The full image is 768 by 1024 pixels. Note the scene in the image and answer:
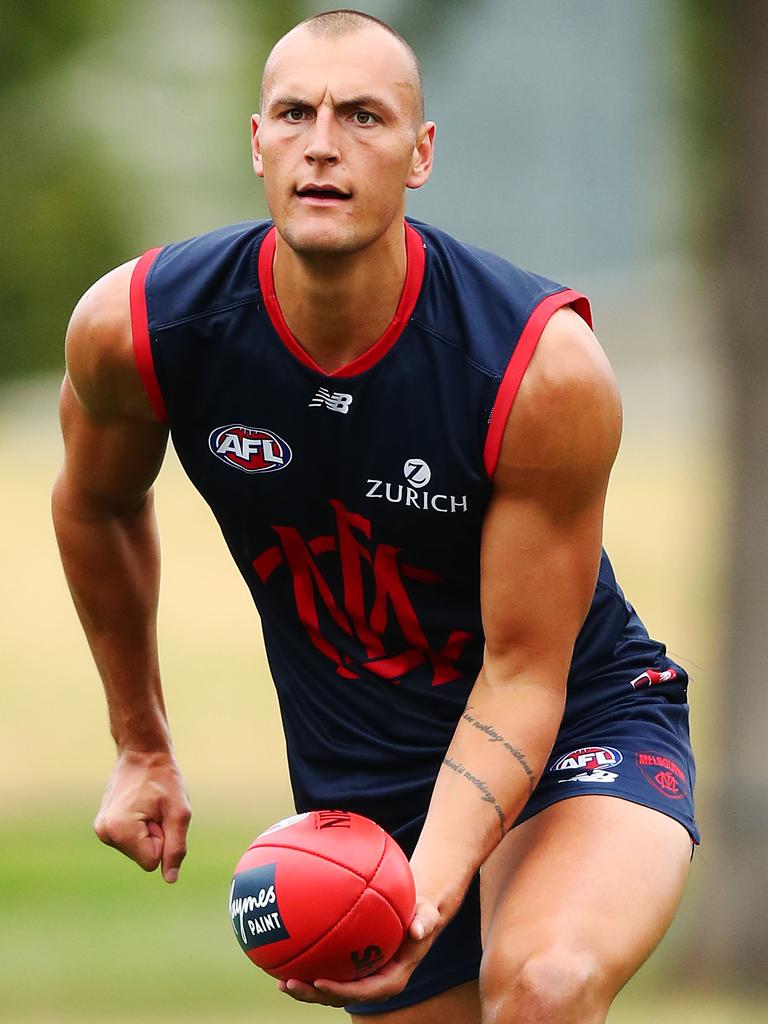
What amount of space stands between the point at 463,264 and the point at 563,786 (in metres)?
1.26

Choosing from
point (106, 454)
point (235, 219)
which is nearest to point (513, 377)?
point (106, 454)

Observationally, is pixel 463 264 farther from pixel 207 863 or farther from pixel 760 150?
pixel 207 863

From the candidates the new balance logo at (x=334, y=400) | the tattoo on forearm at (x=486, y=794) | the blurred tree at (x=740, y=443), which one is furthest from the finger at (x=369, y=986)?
the blurred tree at (x=740, y=443)

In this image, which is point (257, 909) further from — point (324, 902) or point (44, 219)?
point (44, 219)

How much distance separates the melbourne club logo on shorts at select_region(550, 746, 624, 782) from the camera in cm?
424

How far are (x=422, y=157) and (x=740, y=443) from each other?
650 centimetres

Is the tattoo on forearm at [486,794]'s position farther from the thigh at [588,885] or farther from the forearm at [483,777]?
the thigh at [588,885]

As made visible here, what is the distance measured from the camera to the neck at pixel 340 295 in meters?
4.08

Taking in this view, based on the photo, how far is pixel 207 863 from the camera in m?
13.5

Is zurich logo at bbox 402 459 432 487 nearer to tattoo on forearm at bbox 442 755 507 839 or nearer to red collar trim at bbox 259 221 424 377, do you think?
red collar trim at bbox 259 221 424 377

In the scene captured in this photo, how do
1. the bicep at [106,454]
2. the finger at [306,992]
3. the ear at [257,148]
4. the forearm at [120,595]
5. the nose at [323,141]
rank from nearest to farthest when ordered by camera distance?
the finger at [306,992]
the nose at [323,141]
the ear at [257,148]
the bicep at [106,454]
the forearm at [120,595]

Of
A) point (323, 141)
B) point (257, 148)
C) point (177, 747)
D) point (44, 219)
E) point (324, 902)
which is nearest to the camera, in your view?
point (324, 902)

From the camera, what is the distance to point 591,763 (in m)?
4.31

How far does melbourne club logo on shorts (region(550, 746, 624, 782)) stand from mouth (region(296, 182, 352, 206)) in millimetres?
1439
